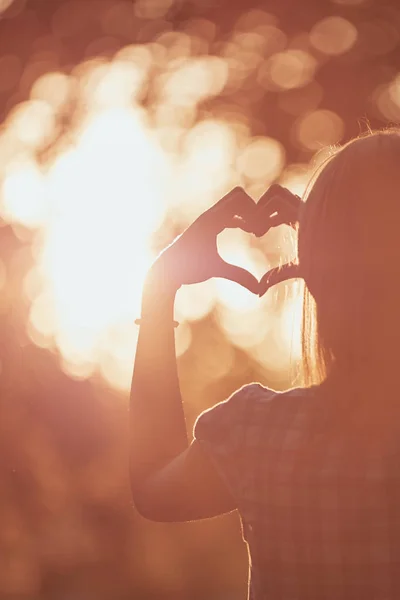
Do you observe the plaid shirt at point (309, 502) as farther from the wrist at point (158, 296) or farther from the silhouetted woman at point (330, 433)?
the wrist at point (158, 296)

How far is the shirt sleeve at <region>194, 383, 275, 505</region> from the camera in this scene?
1.71 m

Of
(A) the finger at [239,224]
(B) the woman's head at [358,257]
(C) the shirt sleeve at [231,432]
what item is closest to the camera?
(B) the woman's head at [358,257]

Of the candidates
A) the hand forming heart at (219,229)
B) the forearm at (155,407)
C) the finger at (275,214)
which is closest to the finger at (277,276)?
the hand forming heart at (219,229)

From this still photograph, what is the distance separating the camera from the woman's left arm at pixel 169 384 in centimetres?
176

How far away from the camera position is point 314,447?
5.44 ft

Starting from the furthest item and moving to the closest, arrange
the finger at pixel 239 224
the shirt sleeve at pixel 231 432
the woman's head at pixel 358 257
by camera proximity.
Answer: the finger at pixel 239 224 → the shirt sleeve at pixel 231 432 → the woman's head at pixel 358 257

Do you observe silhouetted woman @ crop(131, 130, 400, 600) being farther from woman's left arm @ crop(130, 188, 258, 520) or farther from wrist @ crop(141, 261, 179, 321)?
wrist @ crop(141, 261, 179, 321)

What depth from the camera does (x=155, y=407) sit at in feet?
5.89

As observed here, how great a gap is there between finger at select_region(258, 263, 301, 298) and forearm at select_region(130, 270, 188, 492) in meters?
0.21

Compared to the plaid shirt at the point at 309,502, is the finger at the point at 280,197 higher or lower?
higher

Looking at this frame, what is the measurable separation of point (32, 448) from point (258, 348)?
1596cm

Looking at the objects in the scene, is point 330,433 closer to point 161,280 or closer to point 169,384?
point 169,384

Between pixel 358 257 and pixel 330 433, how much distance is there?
0.96 ft

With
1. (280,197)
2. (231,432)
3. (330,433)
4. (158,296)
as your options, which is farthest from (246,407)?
(280,197)
